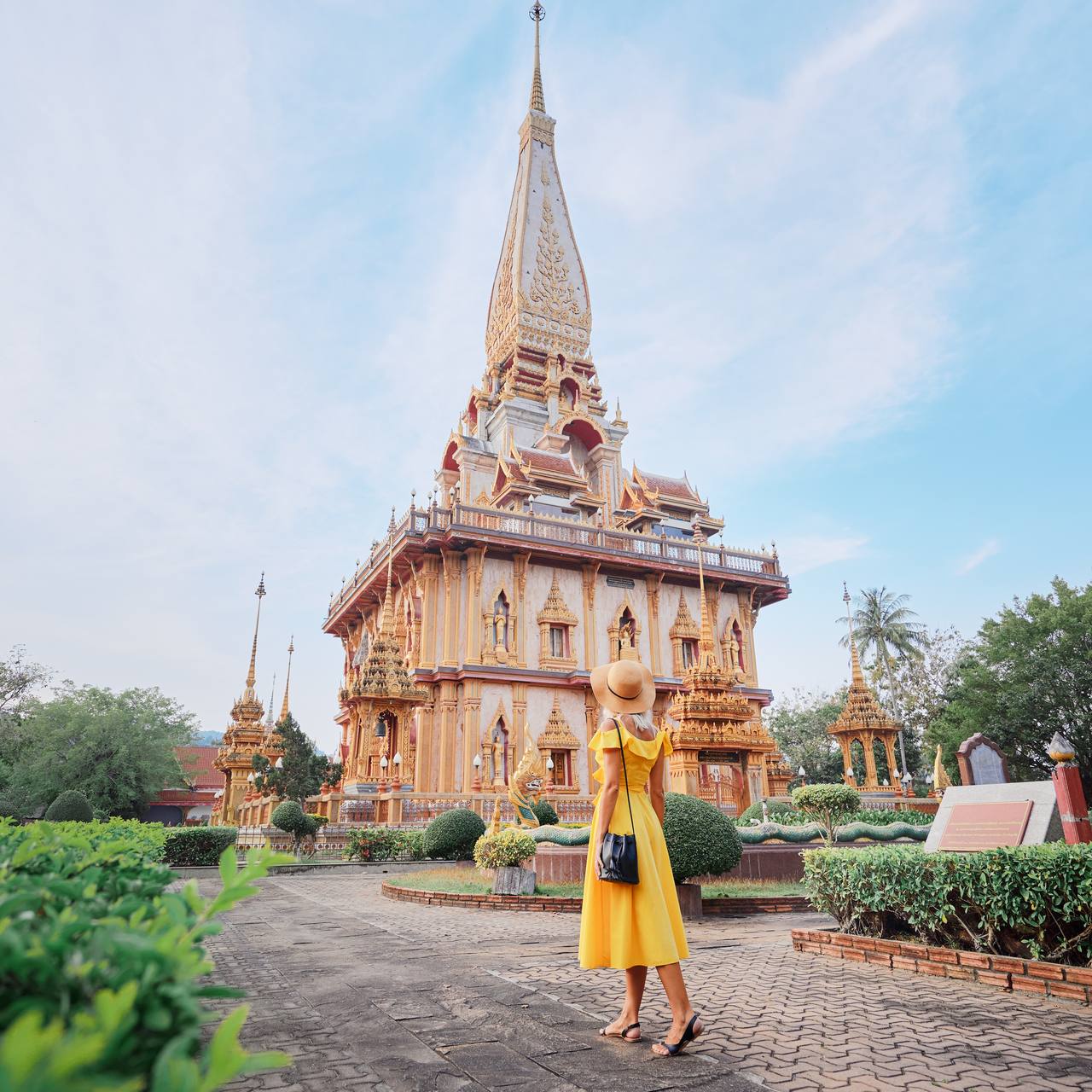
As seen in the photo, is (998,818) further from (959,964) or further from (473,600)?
(473,600)

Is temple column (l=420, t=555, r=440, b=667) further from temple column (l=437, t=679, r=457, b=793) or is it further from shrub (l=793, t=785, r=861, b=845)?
shrub (l=793, t=785, r=861, b=845)

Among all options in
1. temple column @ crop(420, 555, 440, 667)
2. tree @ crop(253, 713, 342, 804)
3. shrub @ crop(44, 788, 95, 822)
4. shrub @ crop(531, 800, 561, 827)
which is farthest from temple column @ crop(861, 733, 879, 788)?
shrub @ crop(44, 788, 95, 822)

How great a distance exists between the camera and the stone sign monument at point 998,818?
6.66 meters

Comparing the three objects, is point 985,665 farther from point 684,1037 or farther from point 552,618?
point 684,1037

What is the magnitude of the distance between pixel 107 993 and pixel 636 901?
3476mm

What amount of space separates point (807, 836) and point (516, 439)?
858 inches

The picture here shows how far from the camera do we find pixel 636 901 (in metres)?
4.09

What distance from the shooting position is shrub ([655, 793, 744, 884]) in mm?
9266

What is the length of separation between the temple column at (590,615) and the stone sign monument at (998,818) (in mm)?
19381

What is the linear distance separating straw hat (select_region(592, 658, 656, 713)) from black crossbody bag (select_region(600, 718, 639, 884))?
0.70 meters

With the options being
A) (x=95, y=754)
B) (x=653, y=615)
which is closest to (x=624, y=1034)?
(x=653, y=615)

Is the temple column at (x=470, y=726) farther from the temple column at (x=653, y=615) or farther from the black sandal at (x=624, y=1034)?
the black sandal at (x=624, y=1034)

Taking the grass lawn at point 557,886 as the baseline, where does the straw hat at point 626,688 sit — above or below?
above

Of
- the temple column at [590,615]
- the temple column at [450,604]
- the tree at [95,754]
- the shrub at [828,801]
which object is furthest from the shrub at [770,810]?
the tree at [95,754]
